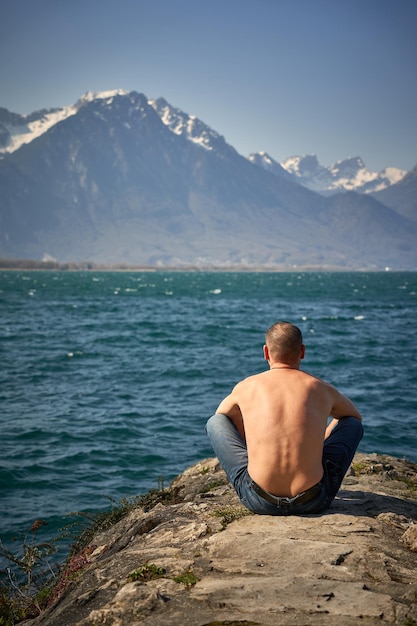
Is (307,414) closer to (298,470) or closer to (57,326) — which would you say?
(298,470)

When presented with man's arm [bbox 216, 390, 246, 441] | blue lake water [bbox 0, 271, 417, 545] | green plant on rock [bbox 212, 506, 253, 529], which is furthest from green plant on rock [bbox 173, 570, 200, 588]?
blue lake water [bbox 0, 271, 417, 545]

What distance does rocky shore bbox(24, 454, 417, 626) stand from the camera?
3775 millimetres

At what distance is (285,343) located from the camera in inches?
218

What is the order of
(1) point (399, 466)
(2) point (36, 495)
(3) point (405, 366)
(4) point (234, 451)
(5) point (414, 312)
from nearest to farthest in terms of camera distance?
(4) point (234, 451) < (1) point (399, 466) < (2) point (36, 495) < (3) point (405, 366) < (5) point (414, 312)

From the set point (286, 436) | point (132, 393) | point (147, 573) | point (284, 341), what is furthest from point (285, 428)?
point (132, 393)

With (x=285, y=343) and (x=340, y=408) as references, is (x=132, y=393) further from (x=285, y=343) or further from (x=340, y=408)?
(x=285, y=343)

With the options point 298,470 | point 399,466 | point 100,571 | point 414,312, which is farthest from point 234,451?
point 414,312

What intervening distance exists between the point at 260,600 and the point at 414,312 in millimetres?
57117

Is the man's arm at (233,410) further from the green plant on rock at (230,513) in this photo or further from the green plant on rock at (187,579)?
the green plant on rock at (187,579)

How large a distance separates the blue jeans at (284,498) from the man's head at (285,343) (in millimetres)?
912

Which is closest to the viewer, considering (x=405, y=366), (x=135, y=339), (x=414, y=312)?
(x=405, y=366)

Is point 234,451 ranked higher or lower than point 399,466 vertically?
higher

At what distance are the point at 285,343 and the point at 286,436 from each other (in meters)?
0.91

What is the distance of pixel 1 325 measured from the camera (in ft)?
142
